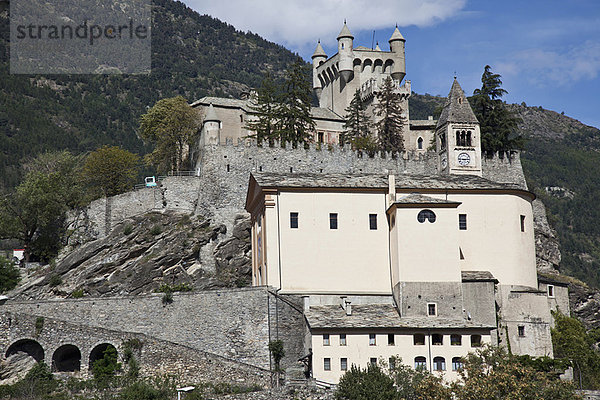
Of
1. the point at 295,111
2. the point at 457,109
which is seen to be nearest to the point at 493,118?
the point at 457,109

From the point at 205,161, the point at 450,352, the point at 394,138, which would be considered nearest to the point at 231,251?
the point at 205,161

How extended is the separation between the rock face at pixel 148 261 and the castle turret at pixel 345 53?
120 ft

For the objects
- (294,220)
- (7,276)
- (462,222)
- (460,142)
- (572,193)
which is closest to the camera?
(294,220)

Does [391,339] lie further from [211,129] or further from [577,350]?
[211,129]

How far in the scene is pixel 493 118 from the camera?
73125mm

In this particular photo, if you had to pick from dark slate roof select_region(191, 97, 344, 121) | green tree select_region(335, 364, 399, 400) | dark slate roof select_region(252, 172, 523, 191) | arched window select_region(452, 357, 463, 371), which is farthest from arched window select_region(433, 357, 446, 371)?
dark slate roof select_region(191, 97, 344, 121)

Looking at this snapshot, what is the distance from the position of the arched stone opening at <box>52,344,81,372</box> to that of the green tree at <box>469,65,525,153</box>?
129ft

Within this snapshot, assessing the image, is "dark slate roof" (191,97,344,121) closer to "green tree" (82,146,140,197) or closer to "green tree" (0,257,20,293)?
"green tree" (82,146,140,197)

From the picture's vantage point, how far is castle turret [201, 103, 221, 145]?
68.8 m

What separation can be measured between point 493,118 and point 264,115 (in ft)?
64.2

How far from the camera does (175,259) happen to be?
58.3 m

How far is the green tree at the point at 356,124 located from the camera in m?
77.3

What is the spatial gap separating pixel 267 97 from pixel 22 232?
77.0 feet

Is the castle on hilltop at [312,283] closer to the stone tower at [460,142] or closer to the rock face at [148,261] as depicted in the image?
the rock face at [148,261]
